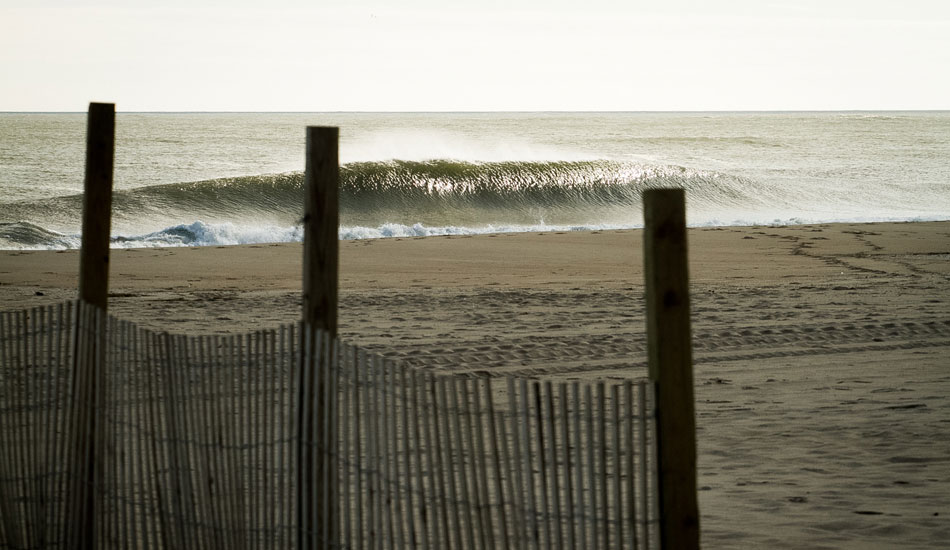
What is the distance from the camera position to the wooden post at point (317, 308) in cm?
332

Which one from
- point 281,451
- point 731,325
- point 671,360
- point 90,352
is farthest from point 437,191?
point 671,360

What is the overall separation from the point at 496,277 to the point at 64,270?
592cm

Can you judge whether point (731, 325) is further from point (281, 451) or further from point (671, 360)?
point (671, 360)

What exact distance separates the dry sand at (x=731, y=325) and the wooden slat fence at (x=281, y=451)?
1.23 m

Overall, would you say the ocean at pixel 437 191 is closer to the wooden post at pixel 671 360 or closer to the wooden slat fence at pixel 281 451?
the wooden slat fence at pixel 281 451

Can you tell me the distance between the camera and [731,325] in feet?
32.4

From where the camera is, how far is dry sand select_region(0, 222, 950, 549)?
201 inches

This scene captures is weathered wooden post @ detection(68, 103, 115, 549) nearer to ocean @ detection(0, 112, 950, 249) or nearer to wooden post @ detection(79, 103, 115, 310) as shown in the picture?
wooden post @ detection(79, 103, 115, 310)

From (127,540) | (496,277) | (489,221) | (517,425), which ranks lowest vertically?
(127,540)

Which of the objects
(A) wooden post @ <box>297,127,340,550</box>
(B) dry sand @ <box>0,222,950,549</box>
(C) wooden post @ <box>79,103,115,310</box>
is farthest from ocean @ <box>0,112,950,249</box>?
(A) wooden post @ <box>297,127,340,550</box>

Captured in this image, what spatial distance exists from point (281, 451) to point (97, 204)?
153cm

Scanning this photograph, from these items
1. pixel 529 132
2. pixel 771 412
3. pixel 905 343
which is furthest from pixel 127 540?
pixel 529 132

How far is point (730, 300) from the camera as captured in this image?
11500 millimetres

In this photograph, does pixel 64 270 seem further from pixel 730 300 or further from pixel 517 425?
pixel 517 425
